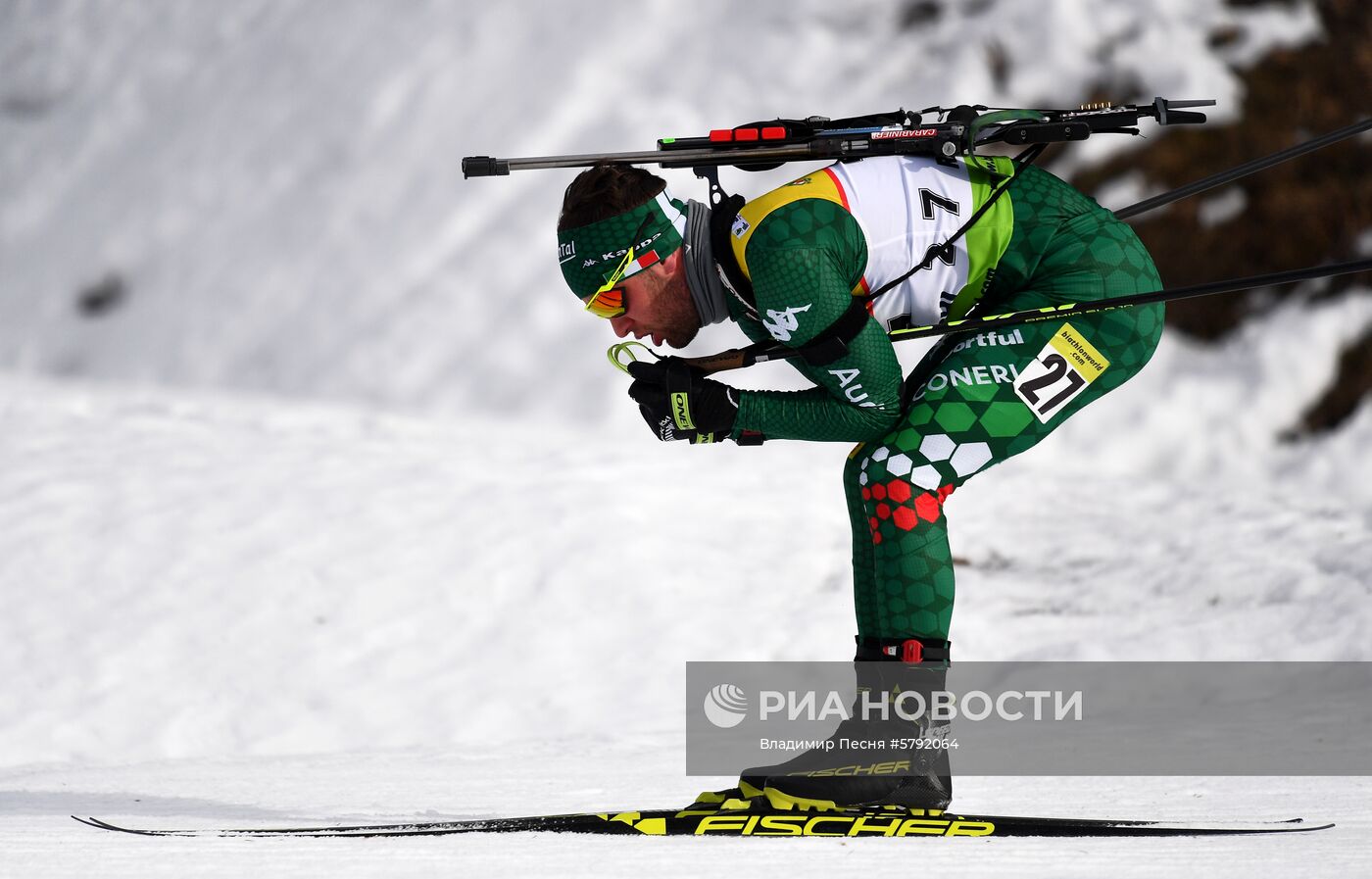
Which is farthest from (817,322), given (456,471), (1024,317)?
(456,471)

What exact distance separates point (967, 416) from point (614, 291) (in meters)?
0.77

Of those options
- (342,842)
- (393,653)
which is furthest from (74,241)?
(342,842)

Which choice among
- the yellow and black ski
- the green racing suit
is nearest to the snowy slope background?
the yellow and black ski

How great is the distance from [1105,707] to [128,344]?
270 inches

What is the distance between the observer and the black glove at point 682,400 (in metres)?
3.05

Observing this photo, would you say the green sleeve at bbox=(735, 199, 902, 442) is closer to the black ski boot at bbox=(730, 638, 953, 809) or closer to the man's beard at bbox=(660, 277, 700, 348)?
the man's beard at bbox=(660, 277, 700, 348)

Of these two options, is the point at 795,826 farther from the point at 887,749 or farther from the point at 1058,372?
the point at 1058,372

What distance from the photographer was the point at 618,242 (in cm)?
300

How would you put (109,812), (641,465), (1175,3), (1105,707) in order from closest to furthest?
1. (109,812)
2. (1105,707)
3. (641,465)
4. (1175,3)

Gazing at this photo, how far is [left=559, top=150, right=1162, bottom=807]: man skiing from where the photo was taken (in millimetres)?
2963

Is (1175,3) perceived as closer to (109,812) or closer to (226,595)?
(226,595)

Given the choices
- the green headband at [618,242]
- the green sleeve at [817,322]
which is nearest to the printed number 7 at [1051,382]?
the green sleeve at [817,322]

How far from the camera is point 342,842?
302cm

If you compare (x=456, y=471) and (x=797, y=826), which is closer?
(x=797, y=826)
